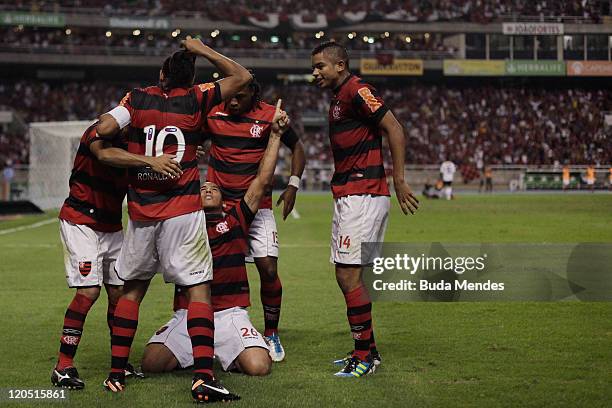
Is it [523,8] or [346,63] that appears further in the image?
[523,8]

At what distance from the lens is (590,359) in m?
6.94

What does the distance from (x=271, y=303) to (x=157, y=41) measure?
57.6m

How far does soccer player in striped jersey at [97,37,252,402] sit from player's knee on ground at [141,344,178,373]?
24.4 inches

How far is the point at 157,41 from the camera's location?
62594 millimetres

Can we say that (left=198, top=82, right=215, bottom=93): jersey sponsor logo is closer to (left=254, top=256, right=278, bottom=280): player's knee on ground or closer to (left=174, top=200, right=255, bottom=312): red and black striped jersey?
(left=174, top=200, right=255, bottom=312): red and black striped jersey

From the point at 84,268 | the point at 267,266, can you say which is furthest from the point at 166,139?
the point at 267,266

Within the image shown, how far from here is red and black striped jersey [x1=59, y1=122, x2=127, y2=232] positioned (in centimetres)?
654

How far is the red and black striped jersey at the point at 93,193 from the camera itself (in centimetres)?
654

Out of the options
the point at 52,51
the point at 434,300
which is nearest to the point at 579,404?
the point at 434,300

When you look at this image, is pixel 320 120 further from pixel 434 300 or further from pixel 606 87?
Result: pixel 434 300

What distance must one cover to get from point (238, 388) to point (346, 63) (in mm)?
2860

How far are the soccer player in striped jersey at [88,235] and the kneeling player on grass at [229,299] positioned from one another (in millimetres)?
400

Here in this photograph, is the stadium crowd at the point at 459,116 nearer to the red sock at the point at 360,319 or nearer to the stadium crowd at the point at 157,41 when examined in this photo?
the stadium crowd at the point at 157,41

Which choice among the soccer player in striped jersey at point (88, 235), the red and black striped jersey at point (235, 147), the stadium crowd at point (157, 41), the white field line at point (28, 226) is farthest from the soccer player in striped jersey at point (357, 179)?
the stadium crowd at point (157, 41)
